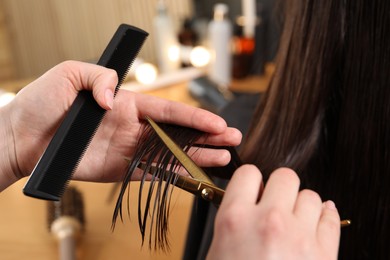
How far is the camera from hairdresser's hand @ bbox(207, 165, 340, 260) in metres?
0.36

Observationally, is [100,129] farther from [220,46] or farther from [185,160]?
[220,46]

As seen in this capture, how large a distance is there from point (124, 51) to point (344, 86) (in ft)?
1.18

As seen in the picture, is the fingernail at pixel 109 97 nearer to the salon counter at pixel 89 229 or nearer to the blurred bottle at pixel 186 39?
the salon counter at pixel 89 229

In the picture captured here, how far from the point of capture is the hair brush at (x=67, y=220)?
54 cm

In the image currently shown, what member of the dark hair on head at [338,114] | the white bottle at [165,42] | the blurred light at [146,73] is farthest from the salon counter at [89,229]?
the white bottle at [165,42]

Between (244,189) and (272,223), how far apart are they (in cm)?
4

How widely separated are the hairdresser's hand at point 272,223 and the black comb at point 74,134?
0.15m

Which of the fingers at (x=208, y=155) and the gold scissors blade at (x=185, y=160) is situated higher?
the gold scissors blade at (x=185, y=160)

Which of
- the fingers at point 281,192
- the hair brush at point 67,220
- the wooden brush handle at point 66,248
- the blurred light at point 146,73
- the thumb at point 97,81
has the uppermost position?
the thumb at point 97,81

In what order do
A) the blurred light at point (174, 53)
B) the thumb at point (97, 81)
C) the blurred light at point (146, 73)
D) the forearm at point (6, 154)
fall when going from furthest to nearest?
the blurred light at point (174, 53)
the blurred light at point (146, 73)
the forearm at point (6, 154)
the thumb at point (97, 81)

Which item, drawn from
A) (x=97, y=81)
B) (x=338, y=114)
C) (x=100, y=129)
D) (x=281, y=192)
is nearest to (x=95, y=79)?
(x=97, y=81)

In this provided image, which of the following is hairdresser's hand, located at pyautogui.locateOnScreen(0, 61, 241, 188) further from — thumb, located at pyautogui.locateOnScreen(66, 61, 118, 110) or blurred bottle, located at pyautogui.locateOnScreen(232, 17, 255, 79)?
blurred bottle, located at pyautogui.locateOnScreen(232, 17, 255, 79)

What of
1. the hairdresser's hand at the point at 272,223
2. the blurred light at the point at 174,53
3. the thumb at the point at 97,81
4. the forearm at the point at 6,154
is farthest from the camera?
the blurred light at the point at 174,53

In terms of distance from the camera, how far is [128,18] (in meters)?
1.19
